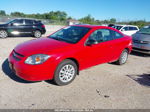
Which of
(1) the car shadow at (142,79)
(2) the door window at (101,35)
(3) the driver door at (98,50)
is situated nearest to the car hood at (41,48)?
(3) the driver door at (98,50)

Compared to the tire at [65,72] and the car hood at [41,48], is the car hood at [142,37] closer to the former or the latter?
the tire at [65,72]

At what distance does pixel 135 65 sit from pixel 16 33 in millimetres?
9150

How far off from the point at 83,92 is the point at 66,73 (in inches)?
26.8

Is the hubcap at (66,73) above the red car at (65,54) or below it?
below

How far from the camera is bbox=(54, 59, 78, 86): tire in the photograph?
3581 mm

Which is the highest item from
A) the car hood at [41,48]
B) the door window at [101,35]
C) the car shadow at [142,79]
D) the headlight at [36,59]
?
the door window at [101,35]

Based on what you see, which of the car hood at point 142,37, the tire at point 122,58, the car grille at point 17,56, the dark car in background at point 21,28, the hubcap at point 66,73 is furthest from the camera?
the dark car in background at point 21,28

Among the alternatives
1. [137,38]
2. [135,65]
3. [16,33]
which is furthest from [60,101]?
[16,33]

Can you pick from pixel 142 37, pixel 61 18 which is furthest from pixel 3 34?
pixel 61 18

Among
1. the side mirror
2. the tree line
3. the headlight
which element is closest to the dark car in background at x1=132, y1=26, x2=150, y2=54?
the side mirror

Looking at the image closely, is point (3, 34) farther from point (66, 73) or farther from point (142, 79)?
point (142, 79)

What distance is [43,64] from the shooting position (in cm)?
332

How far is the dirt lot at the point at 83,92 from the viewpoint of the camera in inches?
117

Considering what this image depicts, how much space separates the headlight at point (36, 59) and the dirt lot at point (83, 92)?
713mm
